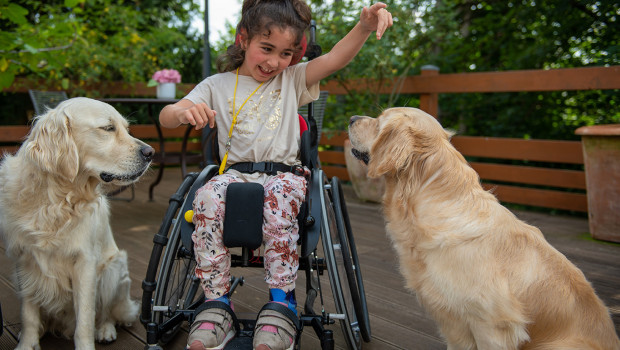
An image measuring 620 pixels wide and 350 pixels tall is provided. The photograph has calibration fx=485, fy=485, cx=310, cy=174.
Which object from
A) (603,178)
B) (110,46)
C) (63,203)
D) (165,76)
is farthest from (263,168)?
(110,46)

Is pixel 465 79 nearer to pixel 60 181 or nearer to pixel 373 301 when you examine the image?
pixel 373 301

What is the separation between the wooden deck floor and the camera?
207cm

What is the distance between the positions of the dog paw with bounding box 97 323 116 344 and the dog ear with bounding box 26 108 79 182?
675mm

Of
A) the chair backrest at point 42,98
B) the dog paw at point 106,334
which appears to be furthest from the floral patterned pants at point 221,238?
A: the chair backrest at point 42,98

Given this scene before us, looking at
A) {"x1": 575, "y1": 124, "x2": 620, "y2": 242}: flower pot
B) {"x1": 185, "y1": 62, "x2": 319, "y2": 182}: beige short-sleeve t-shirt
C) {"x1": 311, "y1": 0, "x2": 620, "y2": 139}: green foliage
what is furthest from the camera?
{"x1": 311, "y1": 0, "x2": 620, "y2": 139}: green foliage

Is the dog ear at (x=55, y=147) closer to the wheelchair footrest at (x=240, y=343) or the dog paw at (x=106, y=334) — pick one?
the dog paw at (x=106, y=334)

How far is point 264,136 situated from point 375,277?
1322 millimetres

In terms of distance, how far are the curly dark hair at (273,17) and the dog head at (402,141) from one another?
0.54 meters

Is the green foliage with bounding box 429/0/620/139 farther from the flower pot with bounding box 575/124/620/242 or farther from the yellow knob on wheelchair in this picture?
the yellow knob on wheelchair

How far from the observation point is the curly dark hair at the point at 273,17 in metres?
1.93

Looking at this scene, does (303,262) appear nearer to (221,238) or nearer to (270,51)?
(221,238)

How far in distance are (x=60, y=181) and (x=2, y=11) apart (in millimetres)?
1517

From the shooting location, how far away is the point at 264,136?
6.52 feet

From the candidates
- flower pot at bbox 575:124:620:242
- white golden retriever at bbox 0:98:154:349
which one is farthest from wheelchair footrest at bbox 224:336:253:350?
flower pot at bbox 575:124:620:242
